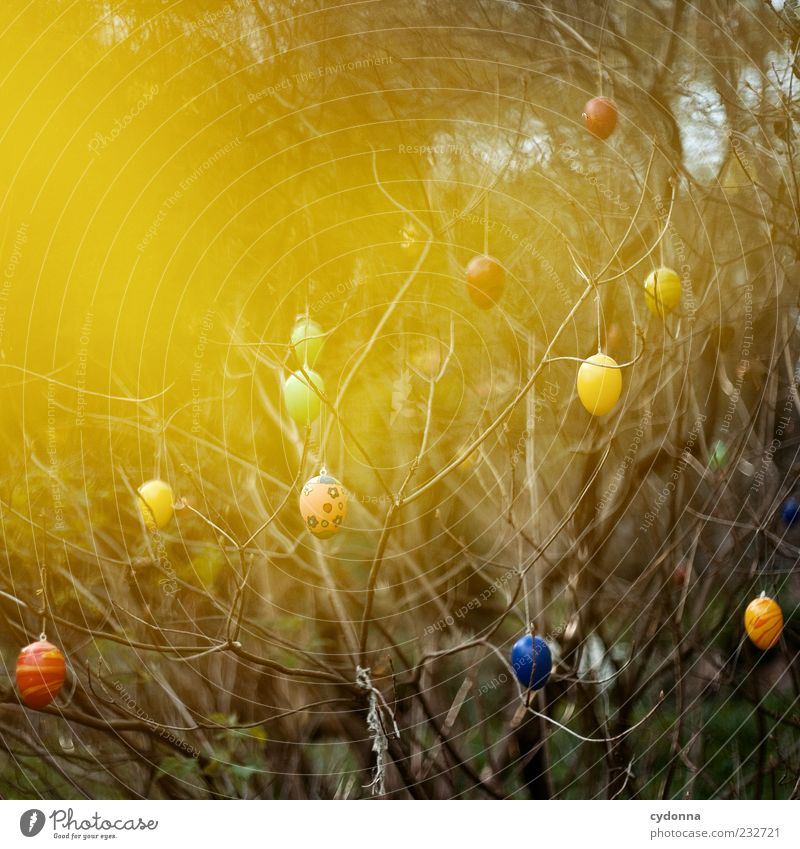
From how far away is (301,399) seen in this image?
1.63 m

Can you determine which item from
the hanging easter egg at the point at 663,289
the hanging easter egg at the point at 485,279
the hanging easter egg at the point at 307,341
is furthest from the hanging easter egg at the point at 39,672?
the hanging easter egg at the point at 663,289

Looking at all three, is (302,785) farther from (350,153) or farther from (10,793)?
(350,153)

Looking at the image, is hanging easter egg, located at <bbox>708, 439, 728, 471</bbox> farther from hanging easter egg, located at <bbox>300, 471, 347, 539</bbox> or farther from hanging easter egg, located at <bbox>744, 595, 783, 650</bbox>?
hanging easter egg, located at <bbox>300, 471, 347, 539</bbox>

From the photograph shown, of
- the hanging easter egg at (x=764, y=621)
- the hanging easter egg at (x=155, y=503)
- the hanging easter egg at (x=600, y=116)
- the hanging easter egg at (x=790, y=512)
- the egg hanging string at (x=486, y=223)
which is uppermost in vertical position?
the hanging easter egg at (x=600, y=116)

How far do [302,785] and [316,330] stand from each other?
89cm

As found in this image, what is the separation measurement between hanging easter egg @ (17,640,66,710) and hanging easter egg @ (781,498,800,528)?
4.81ft

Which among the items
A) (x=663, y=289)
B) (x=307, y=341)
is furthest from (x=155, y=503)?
(x=663, y=289)

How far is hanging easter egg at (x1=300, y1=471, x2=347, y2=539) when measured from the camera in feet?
4.99

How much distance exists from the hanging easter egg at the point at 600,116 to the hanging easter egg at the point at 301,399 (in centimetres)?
72

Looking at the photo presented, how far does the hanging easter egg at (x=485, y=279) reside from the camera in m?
1.68

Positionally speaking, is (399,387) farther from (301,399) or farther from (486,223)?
(486,223)

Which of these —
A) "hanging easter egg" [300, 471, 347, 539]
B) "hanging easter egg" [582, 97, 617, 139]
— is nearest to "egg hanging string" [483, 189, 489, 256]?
"hanging easter egg" [582, 97, 617, 139]

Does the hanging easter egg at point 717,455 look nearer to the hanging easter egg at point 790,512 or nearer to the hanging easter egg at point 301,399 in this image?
the hanging easter egg at point 790,512
